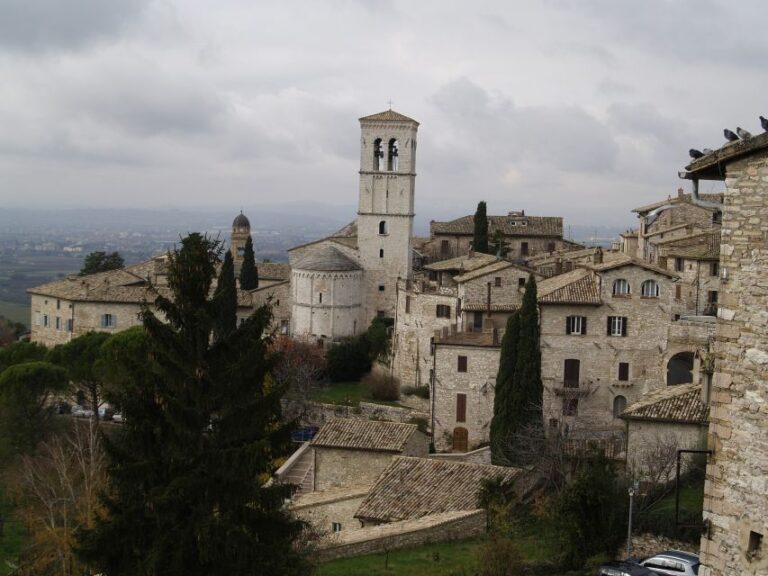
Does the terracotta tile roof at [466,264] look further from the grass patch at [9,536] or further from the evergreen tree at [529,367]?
the grass patch at [9,536]

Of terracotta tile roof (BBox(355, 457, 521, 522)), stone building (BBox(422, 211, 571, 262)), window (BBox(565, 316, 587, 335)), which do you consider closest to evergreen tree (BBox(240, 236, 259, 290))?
stone building (BBox(422, 211, 571, 262))

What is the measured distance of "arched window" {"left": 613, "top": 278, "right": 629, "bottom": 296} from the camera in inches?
1409

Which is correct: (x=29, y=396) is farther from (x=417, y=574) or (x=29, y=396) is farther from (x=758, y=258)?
(x=758, y=258)

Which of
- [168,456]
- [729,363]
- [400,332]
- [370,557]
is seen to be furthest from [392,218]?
[729,363]

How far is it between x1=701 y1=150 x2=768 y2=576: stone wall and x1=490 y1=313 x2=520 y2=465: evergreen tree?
77.2ft

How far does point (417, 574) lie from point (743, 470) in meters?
14.2

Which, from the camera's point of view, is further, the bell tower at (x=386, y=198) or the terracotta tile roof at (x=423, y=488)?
the bell tower at (x=386, y=198)

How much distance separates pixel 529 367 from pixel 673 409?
9266 mm

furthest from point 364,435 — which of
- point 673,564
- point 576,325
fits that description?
point 673,564

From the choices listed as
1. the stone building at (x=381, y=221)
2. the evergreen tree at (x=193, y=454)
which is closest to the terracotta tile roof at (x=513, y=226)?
the stone building at (x=381, y=221)

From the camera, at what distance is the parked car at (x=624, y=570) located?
18359mm

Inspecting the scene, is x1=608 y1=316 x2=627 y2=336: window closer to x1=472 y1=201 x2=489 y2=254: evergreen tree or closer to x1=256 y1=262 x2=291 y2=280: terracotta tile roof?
x1=472 y1=201 x2=489 y2=254: evergreen tree

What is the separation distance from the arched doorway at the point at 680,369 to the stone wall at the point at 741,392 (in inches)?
1154

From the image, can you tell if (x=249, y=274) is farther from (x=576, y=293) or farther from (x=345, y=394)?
(x=576, y=293)
